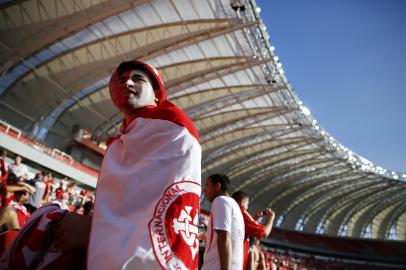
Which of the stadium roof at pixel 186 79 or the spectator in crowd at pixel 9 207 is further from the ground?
the stadium roof at pixel 186 79

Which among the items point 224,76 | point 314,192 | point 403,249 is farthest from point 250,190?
point 224,76

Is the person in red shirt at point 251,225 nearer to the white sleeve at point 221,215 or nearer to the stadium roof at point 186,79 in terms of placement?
the white sleeve at point 221,215

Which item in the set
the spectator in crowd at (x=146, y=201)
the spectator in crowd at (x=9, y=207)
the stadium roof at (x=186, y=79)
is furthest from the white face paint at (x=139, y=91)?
the stadium roof at (x=186, y=79)

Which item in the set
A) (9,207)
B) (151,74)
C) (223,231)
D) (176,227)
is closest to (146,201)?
(176,227)

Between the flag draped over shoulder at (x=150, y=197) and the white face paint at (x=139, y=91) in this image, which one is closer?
the flag draped over shoulder at (x=150, y=197)

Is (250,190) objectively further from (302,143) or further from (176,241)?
(176,241)

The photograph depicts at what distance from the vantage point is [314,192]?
5606cm

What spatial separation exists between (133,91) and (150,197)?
0.66m

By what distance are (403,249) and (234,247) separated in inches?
2374

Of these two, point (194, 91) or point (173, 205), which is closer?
point (173, 205)

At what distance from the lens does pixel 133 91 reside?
1.89 metres

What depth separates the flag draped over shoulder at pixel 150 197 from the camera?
1358mm

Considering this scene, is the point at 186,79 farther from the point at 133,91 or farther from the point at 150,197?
the point at 150,197

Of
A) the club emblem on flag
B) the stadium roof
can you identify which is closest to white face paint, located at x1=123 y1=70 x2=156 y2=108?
the club emblem on flag
